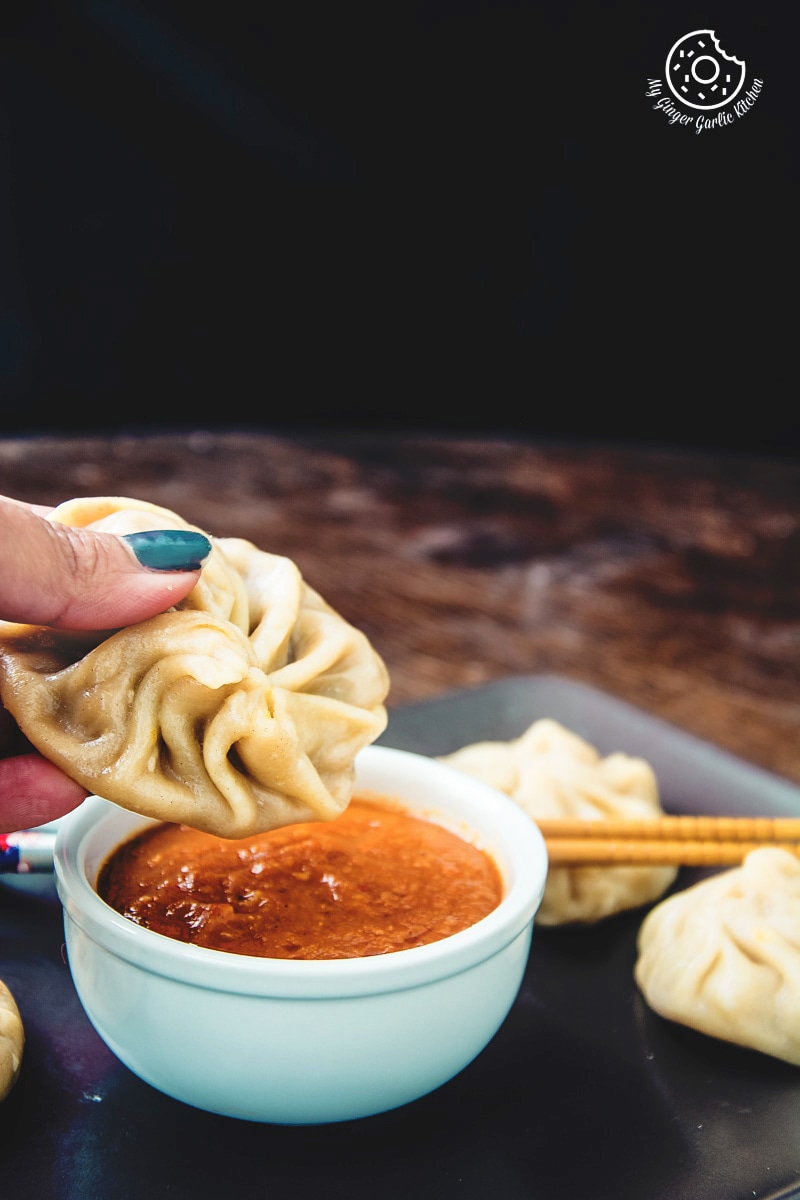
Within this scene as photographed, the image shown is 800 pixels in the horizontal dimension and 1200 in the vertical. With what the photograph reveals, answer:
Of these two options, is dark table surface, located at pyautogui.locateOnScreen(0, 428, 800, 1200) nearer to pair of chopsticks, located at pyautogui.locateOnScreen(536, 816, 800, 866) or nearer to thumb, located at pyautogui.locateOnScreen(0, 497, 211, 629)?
pair of chopsticks, located at pyautogui.locateOnScreen(536, 816, 800, 866)

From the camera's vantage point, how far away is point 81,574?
50.3 inches

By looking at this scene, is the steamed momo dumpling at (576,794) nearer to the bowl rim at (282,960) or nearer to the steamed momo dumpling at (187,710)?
the bowl rim at (282,960)

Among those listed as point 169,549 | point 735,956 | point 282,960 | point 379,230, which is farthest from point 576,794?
point 379,230

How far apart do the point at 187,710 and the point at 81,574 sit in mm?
224

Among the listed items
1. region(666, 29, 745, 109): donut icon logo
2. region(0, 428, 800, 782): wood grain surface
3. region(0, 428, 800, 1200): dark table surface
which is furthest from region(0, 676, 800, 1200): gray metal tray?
region(666, 29, 745, 109): donut icon logo

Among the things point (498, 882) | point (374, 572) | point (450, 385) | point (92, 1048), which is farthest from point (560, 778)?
point (450, 385)

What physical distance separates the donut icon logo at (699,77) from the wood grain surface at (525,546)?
1.54m

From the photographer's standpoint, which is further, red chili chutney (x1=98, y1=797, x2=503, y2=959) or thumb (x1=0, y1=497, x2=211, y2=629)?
red chili chutney (x1=98, y1=797, x2=503, y2=959)

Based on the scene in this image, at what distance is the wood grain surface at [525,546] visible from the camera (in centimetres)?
321

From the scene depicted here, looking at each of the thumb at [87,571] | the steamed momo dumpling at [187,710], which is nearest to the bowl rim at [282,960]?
the steamed momo dumpling at [187,710]

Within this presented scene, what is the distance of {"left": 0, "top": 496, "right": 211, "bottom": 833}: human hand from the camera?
1261mm

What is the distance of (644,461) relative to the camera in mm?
5949

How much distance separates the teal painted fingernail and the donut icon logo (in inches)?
90.6

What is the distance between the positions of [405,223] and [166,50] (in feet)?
6.04
